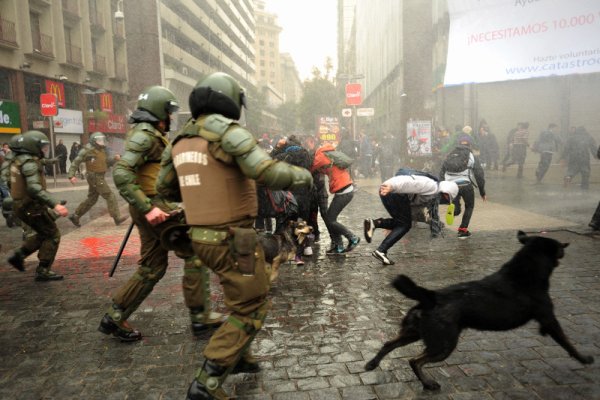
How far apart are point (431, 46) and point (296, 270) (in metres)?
19.7

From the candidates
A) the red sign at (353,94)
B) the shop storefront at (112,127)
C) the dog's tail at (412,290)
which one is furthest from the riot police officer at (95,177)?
the shop storefront at (112,127)

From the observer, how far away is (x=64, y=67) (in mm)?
25375

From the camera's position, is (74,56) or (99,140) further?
(74,56)

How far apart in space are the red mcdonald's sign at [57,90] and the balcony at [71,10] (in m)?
4.29

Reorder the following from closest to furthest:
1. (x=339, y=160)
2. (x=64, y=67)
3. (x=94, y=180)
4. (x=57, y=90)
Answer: (x=339, y=160) < (x=94, y=180) < (x=57, y=90) < (x=64, y=67)

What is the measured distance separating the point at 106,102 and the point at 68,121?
4.15 m

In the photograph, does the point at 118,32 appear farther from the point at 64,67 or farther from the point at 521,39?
the point at 521,39

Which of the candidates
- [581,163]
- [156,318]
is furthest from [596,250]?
[581,163]

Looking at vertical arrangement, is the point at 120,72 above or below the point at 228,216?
above

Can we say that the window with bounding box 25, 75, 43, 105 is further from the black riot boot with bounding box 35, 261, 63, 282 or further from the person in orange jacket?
the person in orange jacket

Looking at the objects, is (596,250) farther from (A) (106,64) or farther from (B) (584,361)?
(A) (106,64)

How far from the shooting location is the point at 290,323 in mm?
4129

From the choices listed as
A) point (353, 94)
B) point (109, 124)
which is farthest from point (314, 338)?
point (109, 124)

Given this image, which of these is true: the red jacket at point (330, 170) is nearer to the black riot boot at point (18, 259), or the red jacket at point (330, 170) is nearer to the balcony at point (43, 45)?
the black riot boot at point (18, 259)
